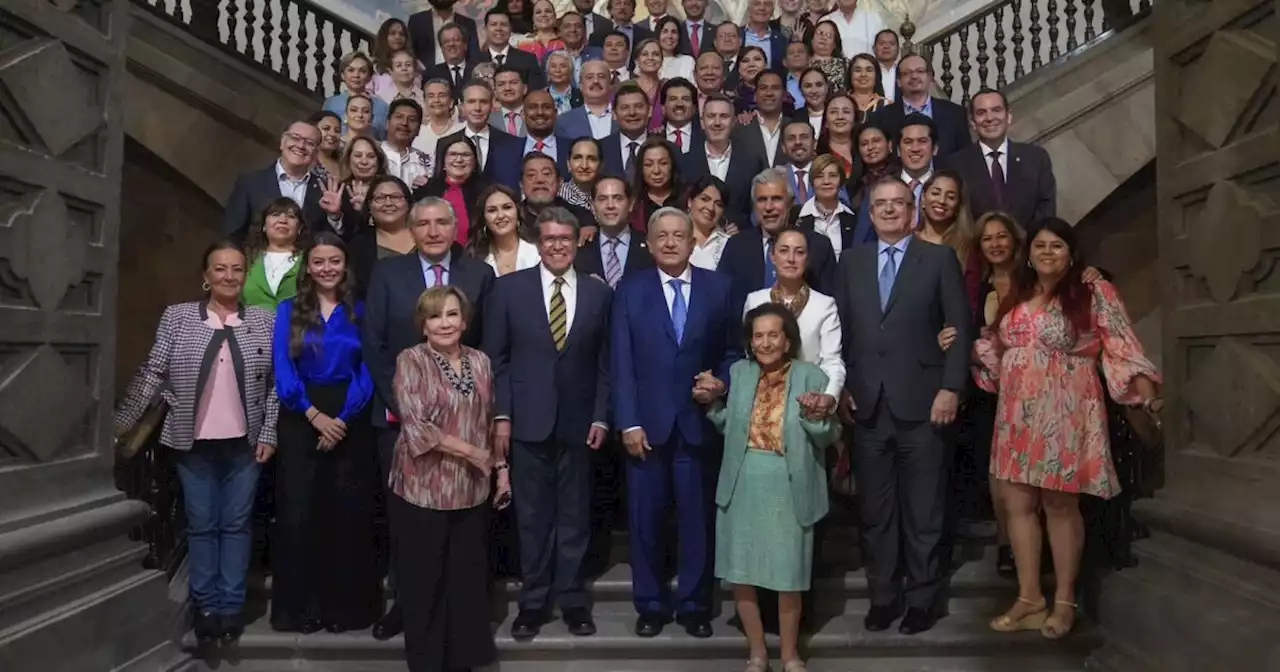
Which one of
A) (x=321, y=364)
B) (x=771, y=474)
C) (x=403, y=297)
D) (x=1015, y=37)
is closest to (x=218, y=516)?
(x=321, y=364)

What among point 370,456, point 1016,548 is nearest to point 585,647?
point 370,456

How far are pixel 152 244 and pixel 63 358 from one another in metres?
4.19

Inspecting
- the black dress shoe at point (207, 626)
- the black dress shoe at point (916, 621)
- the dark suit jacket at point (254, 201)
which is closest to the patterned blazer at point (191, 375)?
the black dress shoe at point (207, 626)

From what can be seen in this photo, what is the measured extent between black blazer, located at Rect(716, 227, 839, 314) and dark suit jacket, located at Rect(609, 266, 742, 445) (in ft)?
1.19

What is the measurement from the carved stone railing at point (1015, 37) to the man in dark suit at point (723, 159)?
288 cm

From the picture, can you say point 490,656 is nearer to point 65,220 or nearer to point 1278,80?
point 65,220

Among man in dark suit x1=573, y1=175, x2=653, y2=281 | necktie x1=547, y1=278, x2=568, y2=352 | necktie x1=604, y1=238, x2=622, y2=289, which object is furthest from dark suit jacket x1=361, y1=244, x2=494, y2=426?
necktie x1=604, y1=238, x2=622, y2=289

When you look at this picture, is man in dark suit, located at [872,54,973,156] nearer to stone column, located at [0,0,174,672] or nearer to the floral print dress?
the floral print dress

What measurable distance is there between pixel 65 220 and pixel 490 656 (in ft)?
7.28

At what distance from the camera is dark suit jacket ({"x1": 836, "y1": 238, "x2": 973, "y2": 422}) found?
370cm

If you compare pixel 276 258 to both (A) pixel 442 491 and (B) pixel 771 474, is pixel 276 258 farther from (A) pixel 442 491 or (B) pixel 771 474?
(B) pixel 771 474

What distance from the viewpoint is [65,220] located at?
127 inches

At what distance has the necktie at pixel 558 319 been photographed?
378 cm

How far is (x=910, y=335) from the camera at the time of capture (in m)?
3.73
